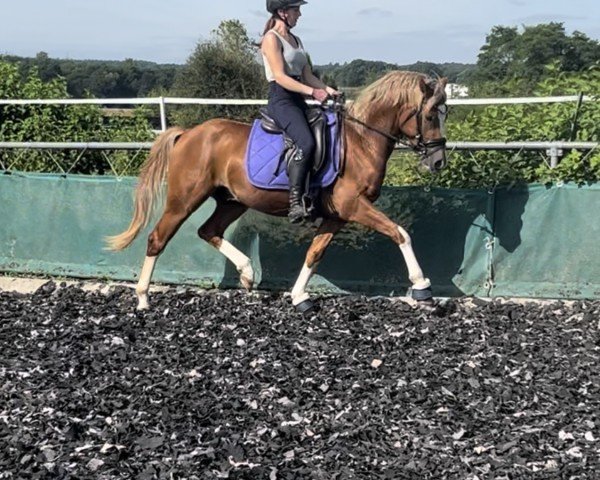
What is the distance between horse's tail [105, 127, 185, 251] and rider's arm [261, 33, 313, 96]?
132 centimetres

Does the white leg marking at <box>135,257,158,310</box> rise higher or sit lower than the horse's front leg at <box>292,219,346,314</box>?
lower

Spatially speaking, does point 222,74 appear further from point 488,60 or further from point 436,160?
point 436,160

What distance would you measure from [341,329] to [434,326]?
29.2 inches

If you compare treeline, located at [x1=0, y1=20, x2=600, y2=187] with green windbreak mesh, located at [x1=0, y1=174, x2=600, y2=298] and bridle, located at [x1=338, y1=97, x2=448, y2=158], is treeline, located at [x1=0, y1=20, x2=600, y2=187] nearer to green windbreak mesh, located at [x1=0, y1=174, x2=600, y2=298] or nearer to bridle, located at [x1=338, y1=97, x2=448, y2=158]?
green windbreak mesh, located at [x1=0, y1=174, x2=600, y2=298]

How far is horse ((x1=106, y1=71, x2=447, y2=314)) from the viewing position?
8.30 metres

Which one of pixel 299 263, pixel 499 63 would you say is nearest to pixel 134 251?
pixel 299 263

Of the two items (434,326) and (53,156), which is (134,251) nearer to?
(53,156)

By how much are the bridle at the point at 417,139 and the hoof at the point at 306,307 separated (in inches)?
63.6

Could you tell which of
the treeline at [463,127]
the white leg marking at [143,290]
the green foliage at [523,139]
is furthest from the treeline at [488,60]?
the white leg marking at [143,290]

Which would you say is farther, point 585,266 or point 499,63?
point 499,63

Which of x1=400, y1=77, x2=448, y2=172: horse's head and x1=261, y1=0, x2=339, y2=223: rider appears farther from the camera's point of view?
x1=400, y1=77, x2=448, y2=172: horse's head

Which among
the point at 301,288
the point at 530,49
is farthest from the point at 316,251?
the point at 530,49

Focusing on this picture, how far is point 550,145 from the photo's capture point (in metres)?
9.05

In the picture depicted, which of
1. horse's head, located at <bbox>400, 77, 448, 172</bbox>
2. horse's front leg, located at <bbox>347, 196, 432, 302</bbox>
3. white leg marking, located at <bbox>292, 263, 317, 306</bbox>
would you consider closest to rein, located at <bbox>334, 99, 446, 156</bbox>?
horse's head, located at <bbox>400, 77, 448, 172</bbox>
